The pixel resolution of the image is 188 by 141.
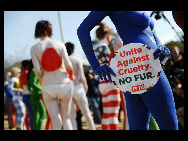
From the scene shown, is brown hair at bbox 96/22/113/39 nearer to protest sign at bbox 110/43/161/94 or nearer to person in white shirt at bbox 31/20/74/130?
person in white shirt at bbox 31/20/74/130

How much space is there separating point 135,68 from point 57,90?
75.6 inches

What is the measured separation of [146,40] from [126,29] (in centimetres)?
16

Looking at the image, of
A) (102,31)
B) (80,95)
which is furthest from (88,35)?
(80,95)

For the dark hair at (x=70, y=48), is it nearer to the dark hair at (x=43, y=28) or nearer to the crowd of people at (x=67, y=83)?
the crowd of people at (x=67, y=83)

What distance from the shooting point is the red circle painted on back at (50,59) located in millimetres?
3816

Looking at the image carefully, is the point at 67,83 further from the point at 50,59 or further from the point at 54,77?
the point at 50,59

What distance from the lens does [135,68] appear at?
204 centimetres

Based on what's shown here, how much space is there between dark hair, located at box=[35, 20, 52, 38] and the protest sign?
2109mm

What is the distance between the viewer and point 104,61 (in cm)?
416
